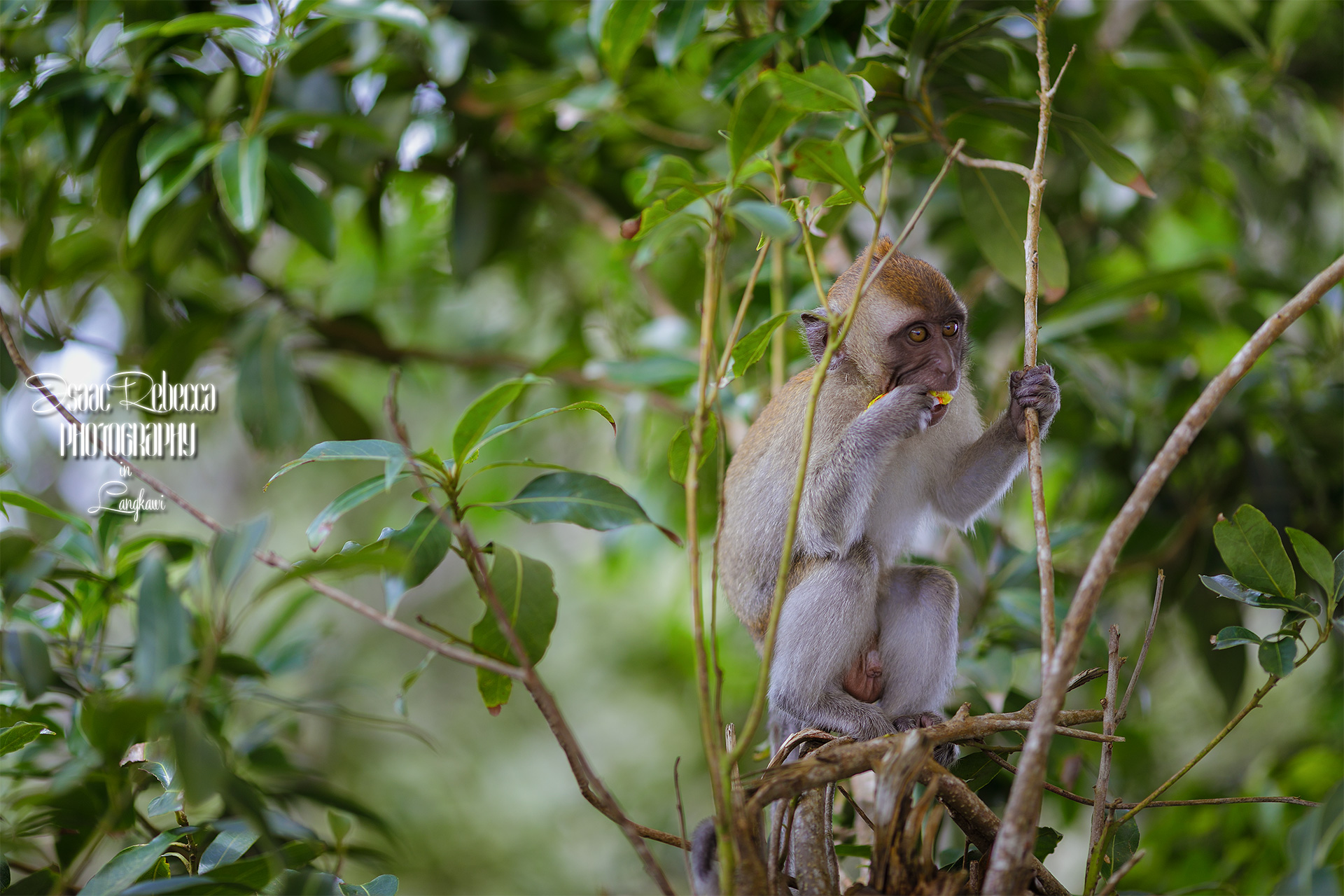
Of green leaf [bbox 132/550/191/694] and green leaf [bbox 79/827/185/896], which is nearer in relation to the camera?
green leaf [bbox 132/550/191/694]

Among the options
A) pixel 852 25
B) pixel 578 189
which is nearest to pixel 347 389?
pixel 578 189

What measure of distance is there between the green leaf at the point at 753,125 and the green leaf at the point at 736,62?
0.92 m

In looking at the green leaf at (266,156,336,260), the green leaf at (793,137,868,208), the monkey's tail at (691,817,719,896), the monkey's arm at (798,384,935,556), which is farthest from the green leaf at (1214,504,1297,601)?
the green leaf at (266,156,336,260)

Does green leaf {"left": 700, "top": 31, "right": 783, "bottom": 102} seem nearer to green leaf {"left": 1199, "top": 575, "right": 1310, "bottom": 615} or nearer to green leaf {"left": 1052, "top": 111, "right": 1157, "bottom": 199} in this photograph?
green leaf {"left": 1052, "top": 111, "right": 1157, "bottom": 199}

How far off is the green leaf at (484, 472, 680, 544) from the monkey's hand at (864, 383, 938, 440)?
3.17 ft

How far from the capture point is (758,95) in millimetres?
1957

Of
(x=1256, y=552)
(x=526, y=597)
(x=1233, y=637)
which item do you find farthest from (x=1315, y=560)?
(x=526, y=597)

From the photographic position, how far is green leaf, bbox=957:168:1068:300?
2916 millimetres

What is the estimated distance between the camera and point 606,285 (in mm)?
5477

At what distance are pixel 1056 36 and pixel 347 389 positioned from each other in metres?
5.34

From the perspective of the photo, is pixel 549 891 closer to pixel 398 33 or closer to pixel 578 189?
pixel 578 189

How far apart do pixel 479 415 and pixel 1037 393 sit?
1.32m

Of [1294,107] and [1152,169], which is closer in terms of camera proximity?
[1152,169]

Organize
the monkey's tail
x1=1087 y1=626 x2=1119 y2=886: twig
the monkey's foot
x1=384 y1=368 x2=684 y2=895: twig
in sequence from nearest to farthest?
x1=384 y1=368 x2=684 y2=895: twig, x1=1087 y1=626 x2=1119 y2=886: twig, the monkey's tail, the monkey's foot
